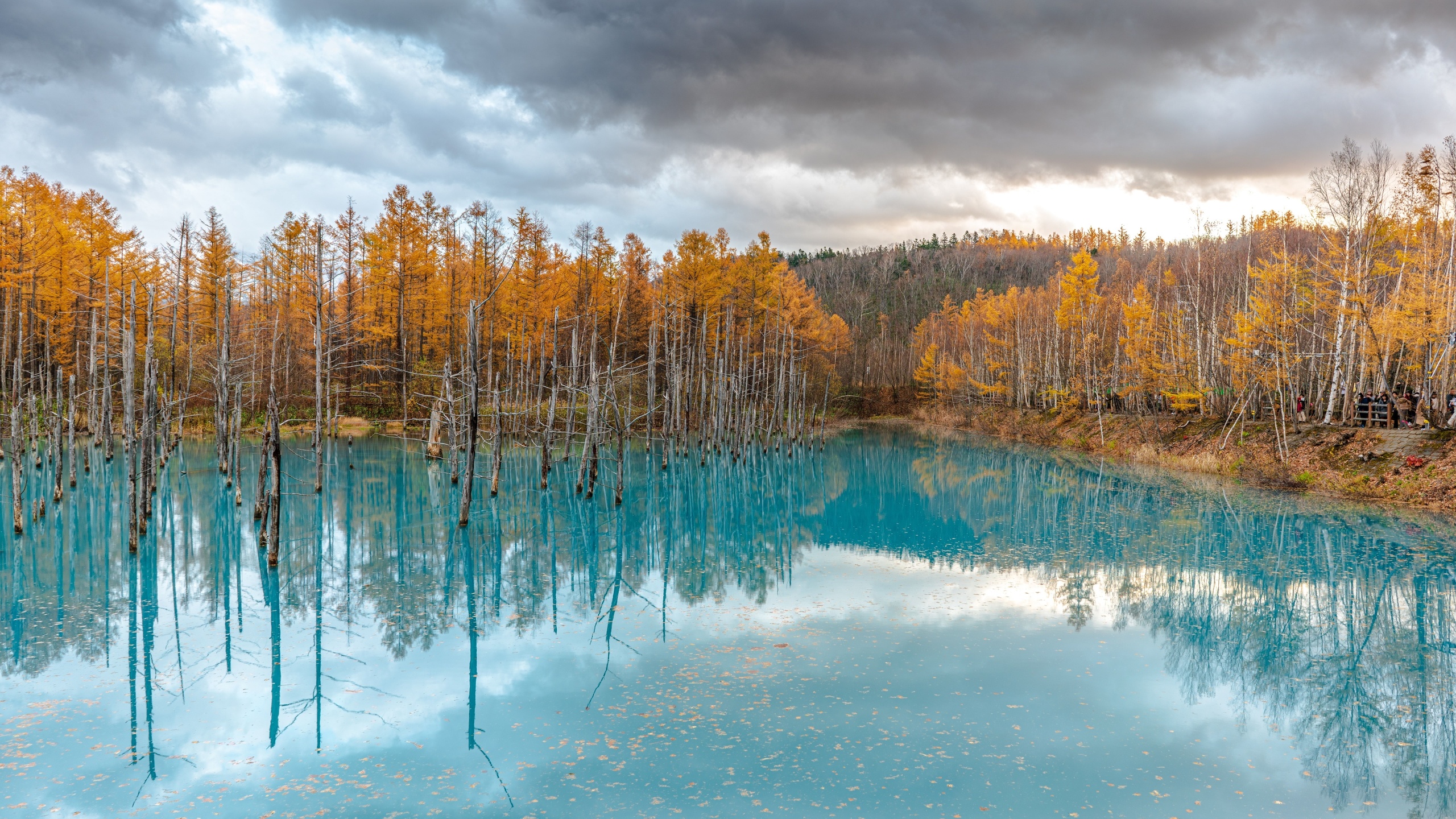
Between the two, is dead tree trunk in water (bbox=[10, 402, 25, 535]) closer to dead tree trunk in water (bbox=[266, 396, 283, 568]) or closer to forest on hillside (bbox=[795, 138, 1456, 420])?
dead tree trunk in water (bbox=[266, 396, 283, 568])

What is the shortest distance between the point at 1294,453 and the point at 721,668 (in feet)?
85.2

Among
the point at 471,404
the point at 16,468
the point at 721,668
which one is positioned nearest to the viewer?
the point at 721,668

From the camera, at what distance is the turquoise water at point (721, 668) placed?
746cm

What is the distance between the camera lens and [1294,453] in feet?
91.3

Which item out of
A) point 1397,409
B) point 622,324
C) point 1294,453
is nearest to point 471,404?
point 1294,453

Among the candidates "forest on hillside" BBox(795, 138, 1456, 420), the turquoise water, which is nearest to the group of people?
"forest on hillside" BBox(795, 138, 1456, 420)

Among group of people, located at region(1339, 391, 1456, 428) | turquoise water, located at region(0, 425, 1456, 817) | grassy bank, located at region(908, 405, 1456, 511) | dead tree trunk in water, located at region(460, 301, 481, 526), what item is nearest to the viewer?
turquoise water, located at region(0, 425, 1456, 817)

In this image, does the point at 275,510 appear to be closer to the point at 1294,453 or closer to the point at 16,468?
the point at 16,468

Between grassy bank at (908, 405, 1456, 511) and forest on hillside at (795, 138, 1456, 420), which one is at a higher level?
forest on hillside at (795, 138, 1456, 420)

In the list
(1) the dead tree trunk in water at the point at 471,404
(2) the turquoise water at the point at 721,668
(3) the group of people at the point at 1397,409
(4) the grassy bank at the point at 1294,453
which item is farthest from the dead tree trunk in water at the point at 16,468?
(3) the group of people at the point at 1397,409

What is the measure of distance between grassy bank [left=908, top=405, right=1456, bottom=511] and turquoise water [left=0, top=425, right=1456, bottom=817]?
9.42 feet

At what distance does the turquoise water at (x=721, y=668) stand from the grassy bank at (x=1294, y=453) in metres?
2.87

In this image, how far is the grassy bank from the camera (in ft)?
75.4

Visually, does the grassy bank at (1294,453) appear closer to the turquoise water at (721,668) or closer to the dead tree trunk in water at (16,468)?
the turquoise water at (721,668)
